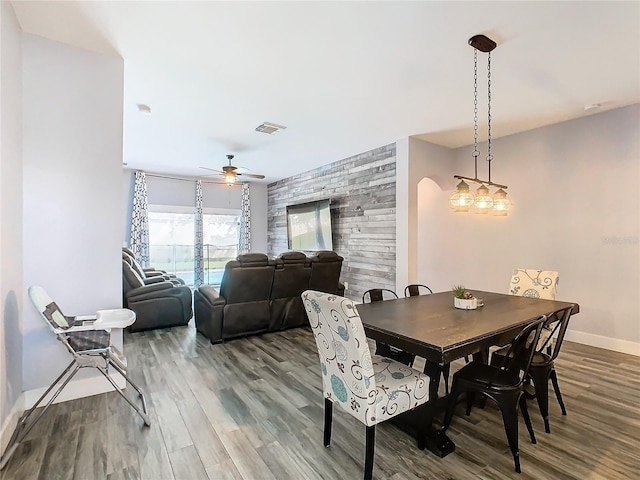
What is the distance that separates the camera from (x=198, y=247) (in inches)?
320

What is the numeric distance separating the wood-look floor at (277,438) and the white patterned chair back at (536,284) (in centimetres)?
83

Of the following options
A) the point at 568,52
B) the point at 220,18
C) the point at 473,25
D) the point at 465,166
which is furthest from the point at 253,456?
the point at 465,166

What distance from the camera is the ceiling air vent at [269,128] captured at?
4398mm

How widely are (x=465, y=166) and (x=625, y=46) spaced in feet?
9.37


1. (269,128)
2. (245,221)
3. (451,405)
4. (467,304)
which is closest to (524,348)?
(451,405)

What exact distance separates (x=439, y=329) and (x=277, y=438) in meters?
1.30

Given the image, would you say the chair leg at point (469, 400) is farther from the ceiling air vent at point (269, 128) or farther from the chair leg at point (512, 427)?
the ceiling air vent at point (269, 128)

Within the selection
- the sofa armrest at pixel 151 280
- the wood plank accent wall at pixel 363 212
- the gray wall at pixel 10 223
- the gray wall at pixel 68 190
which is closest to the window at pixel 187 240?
the sofa armrest at pixel 151 280

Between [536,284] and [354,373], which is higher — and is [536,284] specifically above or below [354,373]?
above

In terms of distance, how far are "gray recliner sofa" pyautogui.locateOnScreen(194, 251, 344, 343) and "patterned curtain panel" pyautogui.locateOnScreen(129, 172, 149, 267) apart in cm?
360

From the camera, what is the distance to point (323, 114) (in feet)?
13.3

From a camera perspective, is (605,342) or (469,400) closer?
(469,400)

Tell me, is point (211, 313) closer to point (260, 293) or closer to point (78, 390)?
point (260, 293)

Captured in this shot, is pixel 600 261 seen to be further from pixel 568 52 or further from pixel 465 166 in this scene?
pixel 568 52
